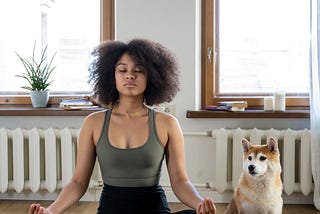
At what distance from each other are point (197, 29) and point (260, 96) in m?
0.65

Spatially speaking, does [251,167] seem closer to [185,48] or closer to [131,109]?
[131,109]

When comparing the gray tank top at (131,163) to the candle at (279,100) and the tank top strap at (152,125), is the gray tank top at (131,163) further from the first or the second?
the candle at (279,100)

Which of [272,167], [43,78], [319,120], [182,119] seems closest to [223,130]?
[182,119]

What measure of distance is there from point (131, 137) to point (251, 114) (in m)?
1.52

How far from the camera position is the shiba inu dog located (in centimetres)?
195

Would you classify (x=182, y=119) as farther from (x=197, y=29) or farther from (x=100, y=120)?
(x=100, y=120)

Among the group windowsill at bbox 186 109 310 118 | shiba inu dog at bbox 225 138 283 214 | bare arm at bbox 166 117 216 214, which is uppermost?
windowsill at bbox 186 109 310 118

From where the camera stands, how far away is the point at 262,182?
197cm

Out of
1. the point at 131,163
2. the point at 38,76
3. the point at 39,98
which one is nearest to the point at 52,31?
the point at 38,76

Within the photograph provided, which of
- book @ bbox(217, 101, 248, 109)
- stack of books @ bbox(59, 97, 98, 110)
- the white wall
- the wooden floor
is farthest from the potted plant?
book @ bbox(217, 101, 248, 109)

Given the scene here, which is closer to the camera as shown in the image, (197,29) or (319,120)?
(319,120)

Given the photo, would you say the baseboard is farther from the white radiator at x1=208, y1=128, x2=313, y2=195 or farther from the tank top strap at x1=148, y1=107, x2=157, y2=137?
the tank top strap at x1=148, y1=107, x2=157, y2=137

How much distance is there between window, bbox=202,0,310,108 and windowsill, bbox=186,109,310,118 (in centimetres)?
14

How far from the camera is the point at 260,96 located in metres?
2.92
